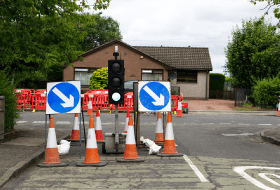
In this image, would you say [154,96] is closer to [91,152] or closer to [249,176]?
[91,152]

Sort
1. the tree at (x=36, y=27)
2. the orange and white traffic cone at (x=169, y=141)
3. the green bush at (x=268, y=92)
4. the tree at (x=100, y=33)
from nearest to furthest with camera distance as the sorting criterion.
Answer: the orange and white traffic cone at (x=169, y=141), the tree at (x=36, y=27), the green bush at (x=268, y=92), the tree at (x=100, y=33)

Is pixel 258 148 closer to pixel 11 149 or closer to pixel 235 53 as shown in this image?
pixel 11 149

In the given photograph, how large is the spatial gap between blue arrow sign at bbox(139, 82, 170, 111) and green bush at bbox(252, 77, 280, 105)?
1846cm

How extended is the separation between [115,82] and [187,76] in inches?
1130

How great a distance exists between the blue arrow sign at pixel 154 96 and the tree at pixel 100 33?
51287 mm

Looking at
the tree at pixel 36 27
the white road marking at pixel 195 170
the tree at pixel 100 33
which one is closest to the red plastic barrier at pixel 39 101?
the tree at pixel 36 27

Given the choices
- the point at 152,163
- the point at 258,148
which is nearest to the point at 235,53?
the point at 258,148

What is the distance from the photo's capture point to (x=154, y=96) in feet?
27.1

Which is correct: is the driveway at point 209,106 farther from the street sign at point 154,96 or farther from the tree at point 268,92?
the street sign at point 154,96

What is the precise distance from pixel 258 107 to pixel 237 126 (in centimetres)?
1201

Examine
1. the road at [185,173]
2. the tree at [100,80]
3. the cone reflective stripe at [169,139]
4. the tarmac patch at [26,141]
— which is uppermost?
the tree at [100,80]

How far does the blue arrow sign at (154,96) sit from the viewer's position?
8195 mm

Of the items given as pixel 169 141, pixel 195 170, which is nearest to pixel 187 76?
pixel 169 141

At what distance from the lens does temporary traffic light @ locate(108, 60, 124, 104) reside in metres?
8.14
